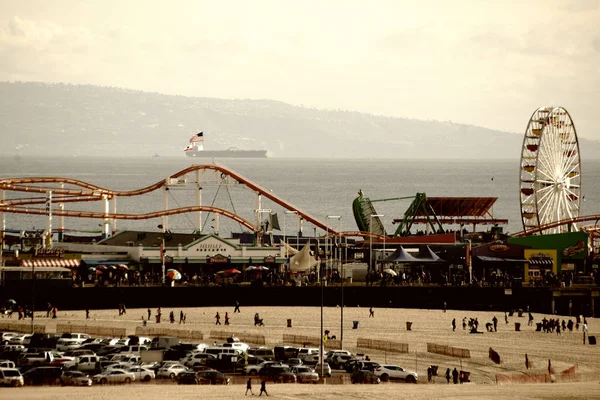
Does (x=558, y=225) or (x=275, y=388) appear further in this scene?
(x=558, y=225)

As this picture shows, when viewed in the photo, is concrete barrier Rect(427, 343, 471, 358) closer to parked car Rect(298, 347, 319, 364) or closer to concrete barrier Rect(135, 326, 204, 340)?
parked car Rect(298, 347, 319, 364)

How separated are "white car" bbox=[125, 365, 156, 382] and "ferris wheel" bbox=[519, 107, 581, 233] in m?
51.6

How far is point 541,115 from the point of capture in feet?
323

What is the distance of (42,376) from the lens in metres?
47.3

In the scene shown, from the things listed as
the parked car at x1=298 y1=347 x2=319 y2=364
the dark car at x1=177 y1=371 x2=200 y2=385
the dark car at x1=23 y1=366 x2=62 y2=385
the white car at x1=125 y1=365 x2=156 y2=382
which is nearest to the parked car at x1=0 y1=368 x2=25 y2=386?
the dark car at x1=23 y1=366 x2=62 y2=385

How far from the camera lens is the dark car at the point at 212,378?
47906mm

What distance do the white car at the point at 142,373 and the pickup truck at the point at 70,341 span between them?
6284 mm

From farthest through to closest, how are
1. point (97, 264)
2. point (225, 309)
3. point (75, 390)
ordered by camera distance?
point (97, 264) → point (225, 309) → point (75, 390)

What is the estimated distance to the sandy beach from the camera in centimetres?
4547

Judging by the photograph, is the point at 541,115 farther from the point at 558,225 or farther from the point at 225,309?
the point at 225,309

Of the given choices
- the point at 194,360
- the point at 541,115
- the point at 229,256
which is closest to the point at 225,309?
the point at 229,256

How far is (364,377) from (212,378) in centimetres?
577

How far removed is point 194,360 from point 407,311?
25913mm

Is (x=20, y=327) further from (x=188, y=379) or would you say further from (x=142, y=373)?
(x=188, y=379)
